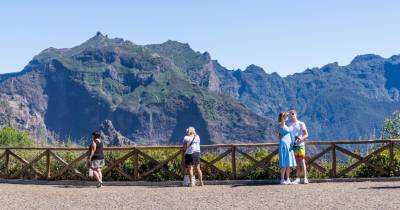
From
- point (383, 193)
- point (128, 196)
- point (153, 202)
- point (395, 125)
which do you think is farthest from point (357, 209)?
point (395, 125)

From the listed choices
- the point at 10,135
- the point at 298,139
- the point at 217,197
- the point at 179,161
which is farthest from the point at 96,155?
the point at 10,135

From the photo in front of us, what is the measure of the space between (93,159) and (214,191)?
14.0 feet

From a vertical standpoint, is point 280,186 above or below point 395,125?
below

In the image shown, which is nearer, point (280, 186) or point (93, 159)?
point (280, 186)

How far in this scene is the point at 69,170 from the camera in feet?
66.2

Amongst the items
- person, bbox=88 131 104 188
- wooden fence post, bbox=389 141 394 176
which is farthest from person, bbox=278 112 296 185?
person, bbox=88 131 104 188

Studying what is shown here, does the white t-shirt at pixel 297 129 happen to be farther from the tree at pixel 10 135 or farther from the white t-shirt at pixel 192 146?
the tree at pixel 10 135

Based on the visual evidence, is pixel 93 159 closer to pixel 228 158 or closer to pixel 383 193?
pixel 228 158

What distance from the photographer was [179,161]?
19.2 meters

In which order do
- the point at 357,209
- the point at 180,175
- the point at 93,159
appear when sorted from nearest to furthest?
the point at 357,209
the point at 93,159
the point at 180,175

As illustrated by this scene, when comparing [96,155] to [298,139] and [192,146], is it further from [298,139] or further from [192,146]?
[298,139]

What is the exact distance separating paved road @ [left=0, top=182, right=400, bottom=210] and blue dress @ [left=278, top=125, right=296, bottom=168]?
720 mm

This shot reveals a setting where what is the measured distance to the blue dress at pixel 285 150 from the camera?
1655 cm

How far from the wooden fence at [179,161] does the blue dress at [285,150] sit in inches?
46.7
